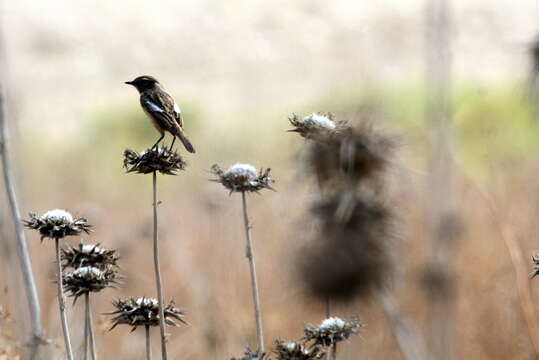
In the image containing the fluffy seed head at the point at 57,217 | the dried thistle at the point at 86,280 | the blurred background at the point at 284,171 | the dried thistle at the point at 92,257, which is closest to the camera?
the fluffy seed head at the point at 57,217

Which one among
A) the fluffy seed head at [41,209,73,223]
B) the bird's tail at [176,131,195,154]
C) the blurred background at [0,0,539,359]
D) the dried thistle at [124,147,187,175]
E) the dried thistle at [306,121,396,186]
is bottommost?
the fluffy seed head at [41,209,73,223]

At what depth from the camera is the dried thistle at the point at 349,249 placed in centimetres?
253

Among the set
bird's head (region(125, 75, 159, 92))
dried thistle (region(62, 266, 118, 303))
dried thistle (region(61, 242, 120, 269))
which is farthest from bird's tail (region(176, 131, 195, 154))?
dried thistle (region(62, 266, 118, 303))

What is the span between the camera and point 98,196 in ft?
39.9

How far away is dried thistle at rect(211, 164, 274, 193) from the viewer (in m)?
2.56

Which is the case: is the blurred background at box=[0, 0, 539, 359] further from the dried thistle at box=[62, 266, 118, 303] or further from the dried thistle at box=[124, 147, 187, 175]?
the dried thistle at box=[124, 147, 187, 175]

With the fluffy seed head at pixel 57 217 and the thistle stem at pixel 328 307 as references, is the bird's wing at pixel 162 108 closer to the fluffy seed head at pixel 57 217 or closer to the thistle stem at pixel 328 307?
the fluffy seed head at pixel 57 217

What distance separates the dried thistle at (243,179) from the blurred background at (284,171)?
0.64 feet

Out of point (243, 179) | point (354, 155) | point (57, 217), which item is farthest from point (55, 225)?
point (354, 155)

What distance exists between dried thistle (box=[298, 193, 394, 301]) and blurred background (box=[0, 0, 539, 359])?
9 cm

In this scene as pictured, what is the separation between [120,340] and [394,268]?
4.35 metres

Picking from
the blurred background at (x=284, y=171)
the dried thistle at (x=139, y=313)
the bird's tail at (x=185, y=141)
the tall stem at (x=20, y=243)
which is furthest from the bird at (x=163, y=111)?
the dried thistle at (x=139, y=313)

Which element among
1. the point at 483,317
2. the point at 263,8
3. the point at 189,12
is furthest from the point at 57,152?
the point at 189,12

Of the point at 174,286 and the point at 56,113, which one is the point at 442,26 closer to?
the point at 174,286
